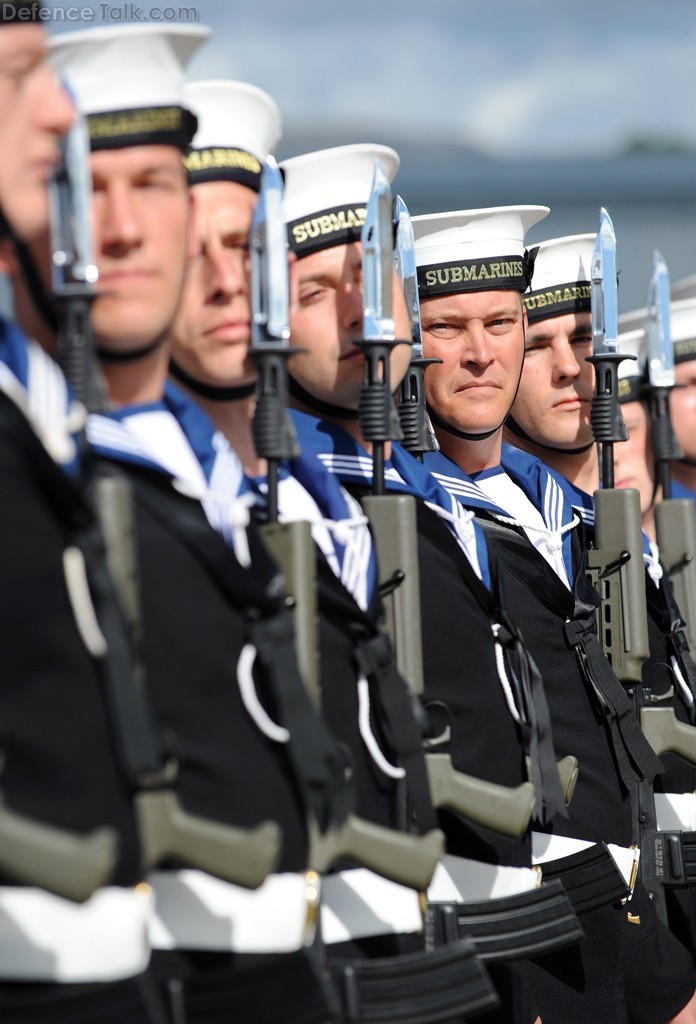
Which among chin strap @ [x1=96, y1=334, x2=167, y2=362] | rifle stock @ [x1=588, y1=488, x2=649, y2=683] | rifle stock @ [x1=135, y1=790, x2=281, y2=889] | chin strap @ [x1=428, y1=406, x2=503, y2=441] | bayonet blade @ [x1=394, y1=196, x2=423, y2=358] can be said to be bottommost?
rifle stock @ [x1=135, y1=790, x2=281, y2=889]

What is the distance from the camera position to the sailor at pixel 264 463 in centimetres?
289

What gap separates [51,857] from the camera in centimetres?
211

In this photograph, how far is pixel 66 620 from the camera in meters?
2.23

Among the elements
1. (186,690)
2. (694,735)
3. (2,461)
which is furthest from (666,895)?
(2,461)

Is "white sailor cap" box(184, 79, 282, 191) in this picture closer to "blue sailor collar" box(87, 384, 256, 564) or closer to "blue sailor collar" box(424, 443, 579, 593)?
"blue sailor collar" box(87, 384, 256, 564)

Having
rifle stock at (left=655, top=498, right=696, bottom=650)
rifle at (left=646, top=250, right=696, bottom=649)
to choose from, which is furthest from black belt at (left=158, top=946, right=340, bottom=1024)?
rifle stock at (left=655, top=498, right=696, bottom=650)

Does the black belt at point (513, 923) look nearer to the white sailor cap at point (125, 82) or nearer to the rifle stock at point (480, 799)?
the rifle stock at point (480, 799)

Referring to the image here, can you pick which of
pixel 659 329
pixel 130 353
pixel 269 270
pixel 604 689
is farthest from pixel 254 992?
pixel 659 329

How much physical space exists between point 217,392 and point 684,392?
3452 millimetres

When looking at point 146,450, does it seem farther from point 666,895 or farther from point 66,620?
point 666,895

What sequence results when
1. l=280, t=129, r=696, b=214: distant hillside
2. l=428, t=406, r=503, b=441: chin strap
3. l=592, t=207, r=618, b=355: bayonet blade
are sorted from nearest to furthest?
l=428, t=406, r=503, b=441: chin strap → l=592, t=207, r=618, b=355: bayonet blade → l=280, t=129, r=696, b=214: distant hillside

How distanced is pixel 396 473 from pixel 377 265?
0.53 meters

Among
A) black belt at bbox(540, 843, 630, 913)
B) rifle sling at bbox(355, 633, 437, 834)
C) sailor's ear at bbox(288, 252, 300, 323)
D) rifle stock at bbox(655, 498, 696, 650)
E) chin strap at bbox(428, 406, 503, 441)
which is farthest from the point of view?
rifle stock at bbox(655, 498, 696, 650)

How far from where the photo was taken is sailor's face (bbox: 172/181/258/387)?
2875mm
